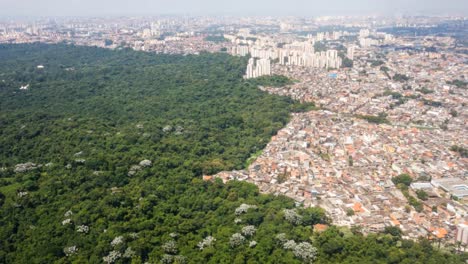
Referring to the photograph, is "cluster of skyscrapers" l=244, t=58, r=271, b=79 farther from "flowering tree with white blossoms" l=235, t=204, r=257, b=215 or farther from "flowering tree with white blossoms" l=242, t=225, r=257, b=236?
"flowering tree with white blossoms" l=242, t=225, r=257, b=236

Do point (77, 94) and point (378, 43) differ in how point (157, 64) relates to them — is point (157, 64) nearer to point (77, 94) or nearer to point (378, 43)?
point (77, 94)

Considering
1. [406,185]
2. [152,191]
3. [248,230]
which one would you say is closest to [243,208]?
[248,230]

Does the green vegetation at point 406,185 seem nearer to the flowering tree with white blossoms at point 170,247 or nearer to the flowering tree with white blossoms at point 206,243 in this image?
the flowering tree with white blossoms at point 206,243

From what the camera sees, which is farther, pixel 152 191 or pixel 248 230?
pixel 152 191

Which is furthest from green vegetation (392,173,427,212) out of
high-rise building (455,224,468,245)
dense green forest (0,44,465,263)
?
dense green forest (0,44,465,263)

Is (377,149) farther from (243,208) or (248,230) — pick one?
(248,230)

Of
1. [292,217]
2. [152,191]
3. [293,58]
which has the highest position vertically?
[293,58]

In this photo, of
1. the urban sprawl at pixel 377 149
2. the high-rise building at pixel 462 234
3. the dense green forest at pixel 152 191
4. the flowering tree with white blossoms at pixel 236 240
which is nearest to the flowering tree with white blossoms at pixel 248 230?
the dense green forest at pixel 152 191

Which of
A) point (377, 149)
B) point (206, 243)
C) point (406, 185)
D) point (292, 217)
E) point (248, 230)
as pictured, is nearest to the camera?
point (206, 243)

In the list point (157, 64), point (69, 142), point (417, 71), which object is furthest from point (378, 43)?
point (69, 142)
